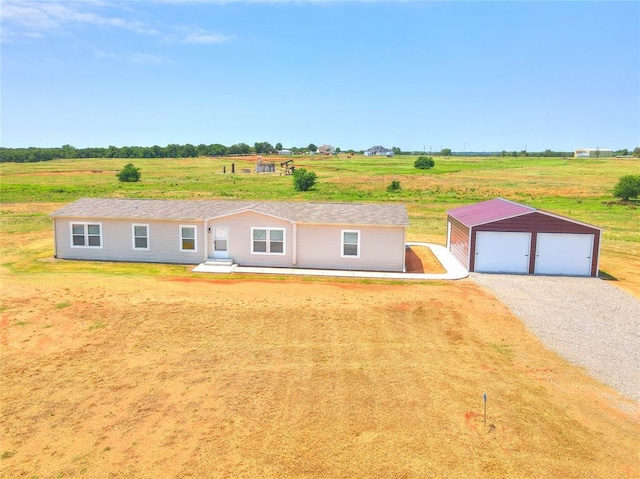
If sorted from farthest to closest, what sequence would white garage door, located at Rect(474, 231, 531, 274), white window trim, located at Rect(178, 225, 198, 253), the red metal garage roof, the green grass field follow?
1. the green grass field
2. white window trim, located at Rect(178, 225, 198, 253)
3. the red metal garage roof
4. white garage door, located at Rect(474, 231, 531, 274)

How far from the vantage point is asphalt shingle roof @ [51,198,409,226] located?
22797mm

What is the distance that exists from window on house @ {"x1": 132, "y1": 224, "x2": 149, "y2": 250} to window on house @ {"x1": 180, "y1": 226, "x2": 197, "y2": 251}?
1.69 metres

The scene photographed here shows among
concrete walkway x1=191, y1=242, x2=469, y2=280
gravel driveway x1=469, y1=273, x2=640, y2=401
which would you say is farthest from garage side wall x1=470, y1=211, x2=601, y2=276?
concrete walkway x1=191, y1=242, x2=469, y2=280

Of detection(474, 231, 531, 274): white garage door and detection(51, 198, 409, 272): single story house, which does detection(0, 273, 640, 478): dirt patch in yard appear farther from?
detection(51, 198, 409, 272): single story house

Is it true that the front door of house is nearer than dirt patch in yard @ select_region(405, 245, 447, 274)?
No

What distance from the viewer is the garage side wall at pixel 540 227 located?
71.3 ft

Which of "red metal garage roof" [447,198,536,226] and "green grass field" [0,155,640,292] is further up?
"red metal garage roof" [447,198,536,226]

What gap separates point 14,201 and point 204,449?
49561mm

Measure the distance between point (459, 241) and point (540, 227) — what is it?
411 centimetres

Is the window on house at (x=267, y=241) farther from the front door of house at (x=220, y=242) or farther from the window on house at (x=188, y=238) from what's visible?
the window on house at (x=188, y=238)

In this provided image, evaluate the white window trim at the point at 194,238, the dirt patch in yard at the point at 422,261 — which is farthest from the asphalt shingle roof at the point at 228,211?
the dirt patch in yard at the point at 422,261

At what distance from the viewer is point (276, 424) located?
385 inches

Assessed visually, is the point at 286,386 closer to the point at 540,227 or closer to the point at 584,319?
the point at 584,319

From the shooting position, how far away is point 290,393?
11.0 metres
